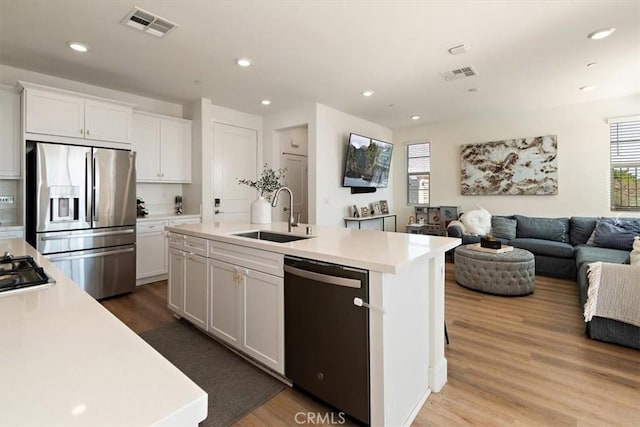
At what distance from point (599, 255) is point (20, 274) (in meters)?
5.23

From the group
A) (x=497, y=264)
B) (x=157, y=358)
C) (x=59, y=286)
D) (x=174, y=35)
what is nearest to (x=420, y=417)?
Result: (x=157, y=358)

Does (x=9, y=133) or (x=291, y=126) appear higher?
(x=291, y=126)

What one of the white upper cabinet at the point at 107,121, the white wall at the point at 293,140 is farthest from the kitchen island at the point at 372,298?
the white wall at the point at 293,140

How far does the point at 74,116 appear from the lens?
356cm

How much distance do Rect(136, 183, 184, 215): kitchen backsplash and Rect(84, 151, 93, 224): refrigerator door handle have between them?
40.4 inches

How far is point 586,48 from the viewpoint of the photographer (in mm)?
3129

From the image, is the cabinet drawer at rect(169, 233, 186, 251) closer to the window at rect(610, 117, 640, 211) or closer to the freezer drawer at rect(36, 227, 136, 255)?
the freezer drawer at rect(36, 227, 136, 255)

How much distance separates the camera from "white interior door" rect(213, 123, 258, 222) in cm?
514

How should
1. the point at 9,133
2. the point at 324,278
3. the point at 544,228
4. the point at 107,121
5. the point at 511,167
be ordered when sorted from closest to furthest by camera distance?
the point at 324,278
the point at 9,133
the point at 107,121
the point at 544,228
the point at 511,167

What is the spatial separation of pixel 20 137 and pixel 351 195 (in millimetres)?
4538

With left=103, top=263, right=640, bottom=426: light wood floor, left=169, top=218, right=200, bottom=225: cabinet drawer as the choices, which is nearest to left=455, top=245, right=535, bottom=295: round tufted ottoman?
left=103, top=263, right=640, bottom=426: light wood floor

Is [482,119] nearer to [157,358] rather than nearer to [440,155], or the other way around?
[440,155]

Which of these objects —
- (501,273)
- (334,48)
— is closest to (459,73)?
(334,48)

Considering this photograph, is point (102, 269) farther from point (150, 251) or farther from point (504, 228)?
point (504, 228)
